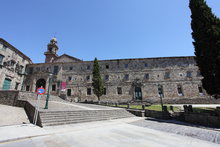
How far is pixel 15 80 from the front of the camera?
905 inches

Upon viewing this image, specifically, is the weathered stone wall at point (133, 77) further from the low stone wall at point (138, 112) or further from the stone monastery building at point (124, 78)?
the low stone wall at point (138, 112)

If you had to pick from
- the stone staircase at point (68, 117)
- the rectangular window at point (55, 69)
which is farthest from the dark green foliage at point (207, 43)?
the rectangular window at point (55, 69)

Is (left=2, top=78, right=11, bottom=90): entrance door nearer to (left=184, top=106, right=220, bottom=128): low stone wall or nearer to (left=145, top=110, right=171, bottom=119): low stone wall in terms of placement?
(left=145, top=110, right=171, bottom=119): low stone wall

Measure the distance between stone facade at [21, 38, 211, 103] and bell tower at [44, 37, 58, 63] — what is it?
4.45 metres

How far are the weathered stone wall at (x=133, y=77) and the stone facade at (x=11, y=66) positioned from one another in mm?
2163

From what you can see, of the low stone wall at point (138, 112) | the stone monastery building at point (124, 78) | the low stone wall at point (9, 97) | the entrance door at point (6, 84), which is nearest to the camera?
the low stone wall at point (138, 112)

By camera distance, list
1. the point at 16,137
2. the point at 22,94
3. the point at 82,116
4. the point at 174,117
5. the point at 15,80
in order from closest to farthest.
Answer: the point at 16,137, the point at 82,116, the point at 174,117, the point at 22,94, the point at 15,80

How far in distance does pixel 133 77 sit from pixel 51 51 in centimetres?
2664

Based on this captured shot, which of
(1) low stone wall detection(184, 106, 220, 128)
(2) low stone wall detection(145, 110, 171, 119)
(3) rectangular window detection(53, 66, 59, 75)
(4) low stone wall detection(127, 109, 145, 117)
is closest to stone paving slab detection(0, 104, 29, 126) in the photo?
(4) low stone wall detection(127, 109, 145, 117)

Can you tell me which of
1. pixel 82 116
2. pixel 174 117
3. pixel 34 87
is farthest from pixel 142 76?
pixel 34 87

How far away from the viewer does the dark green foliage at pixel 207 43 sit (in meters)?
8.88

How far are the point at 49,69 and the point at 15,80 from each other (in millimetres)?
7167

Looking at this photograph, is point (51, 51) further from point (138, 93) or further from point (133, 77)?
point (138, 93)

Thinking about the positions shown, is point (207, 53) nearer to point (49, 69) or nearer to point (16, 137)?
point (16, 137)
